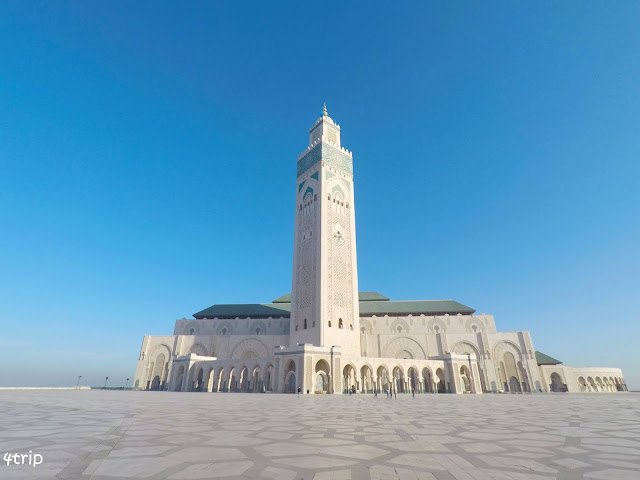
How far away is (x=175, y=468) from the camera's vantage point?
3.20 m

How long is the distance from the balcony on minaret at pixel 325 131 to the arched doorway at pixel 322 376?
29259 mm

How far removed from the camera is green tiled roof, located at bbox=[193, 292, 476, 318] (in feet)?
157

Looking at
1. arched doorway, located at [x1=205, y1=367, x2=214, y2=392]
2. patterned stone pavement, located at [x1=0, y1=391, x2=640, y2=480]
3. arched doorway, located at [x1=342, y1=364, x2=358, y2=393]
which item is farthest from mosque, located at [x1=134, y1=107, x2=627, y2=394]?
patterned stone pavement, located at [x1=0, y1=391, x2=640, y2=480]

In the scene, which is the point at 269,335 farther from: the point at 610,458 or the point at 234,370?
the point at 610,458

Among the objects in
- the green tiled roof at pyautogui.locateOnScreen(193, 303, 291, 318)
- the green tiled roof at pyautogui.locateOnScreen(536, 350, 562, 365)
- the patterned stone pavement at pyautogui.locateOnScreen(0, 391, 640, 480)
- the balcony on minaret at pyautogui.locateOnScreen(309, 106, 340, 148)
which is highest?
the balcony on minaret at pyautogui.locateOnScreen(309, 106, 340, 148)

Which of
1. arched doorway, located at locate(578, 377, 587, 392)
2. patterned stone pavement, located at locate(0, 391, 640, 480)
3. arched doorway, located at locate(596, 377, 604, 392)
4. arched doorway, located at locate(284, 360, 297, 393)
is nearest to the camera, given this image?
patterned stone pavement, located at locate(0, 391, 640, 480)

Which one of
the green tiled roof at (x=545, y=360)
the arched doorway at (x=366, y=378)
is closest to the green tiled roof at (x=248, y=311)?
the arched doorway at (x=366, y=378)

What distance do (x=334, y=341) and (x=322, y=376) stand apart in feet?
13.2

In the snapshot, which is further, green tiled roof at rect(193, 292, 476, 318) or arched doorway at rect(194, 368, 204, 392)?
green tiled roof at rect(193, 292, 476, 318)

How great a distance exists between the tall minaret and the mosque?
0.15 m

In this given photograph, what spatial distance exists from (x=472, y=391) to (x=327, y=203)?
28.0 metres

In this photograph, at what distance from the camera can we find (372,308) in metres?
49.1

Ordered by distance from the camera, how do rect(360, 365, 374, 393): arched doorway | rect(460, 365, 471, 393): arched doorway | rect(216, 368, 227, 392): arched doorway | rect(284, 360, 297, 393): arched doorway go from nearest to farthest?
rect(284, 360, 297, 393): arched doorway, rect(360, 365, 374, 393): arched doorway, rect(216, 368, 227, 392): arched doorway, rect(460, 365, 471, 393): arched doorway

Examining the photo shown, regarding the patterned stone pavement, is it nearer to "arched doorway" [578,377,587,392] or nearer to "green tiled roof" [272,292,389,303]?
"green tiled roof" [272,292,389,303]
